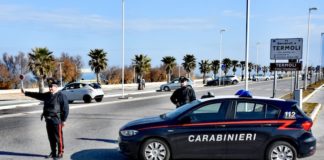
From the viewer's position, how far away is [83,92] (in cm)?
2744

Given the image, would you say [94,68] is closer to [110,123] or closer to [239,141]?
[110,123]

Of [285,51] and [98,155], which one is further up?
[285,51]

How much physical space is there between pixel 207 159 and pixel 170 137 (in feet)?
3.25

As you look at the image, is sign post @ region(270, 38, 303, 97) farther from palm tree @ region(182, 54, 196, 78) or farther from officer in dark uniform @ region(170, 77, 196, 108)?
palm tree @ region(182, 54, 196, 78)

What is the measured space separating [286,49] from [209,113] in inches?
422

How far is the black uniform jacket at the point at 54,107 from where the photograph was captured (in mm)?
7883

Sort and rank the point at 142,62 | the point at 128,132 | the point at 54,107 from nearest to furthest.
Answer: the point at 128,132 < the point at 54,107 < the point at 142,62

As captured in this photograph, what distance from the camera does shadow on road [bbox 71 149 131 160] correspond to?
329 inches

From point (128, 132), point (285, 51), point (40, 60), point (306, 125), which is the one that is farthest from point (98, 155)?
point (40, 60)

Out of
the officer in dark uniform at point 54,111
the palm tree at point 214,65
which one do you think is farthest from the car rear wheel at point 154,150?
the palm tree at point 214,65

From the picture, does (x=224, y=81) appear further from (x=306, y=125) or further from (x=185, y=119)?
(x=185, y=119)

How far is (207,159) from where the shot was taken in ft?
26.3

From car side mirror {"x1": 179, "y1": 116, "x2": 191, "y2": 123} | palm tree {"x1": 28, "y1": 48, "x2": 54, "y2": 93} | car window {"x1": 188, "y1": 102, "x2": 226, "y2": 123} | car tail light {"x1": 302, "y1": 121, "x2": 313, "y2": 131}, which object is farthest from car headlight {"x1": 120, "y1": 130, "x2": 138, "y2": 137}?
palm tree {"x1": 28, "y1": 48, "x2": 54, "y2": 93}

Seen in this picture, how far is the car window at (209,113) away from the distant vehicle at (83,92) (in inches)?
793
